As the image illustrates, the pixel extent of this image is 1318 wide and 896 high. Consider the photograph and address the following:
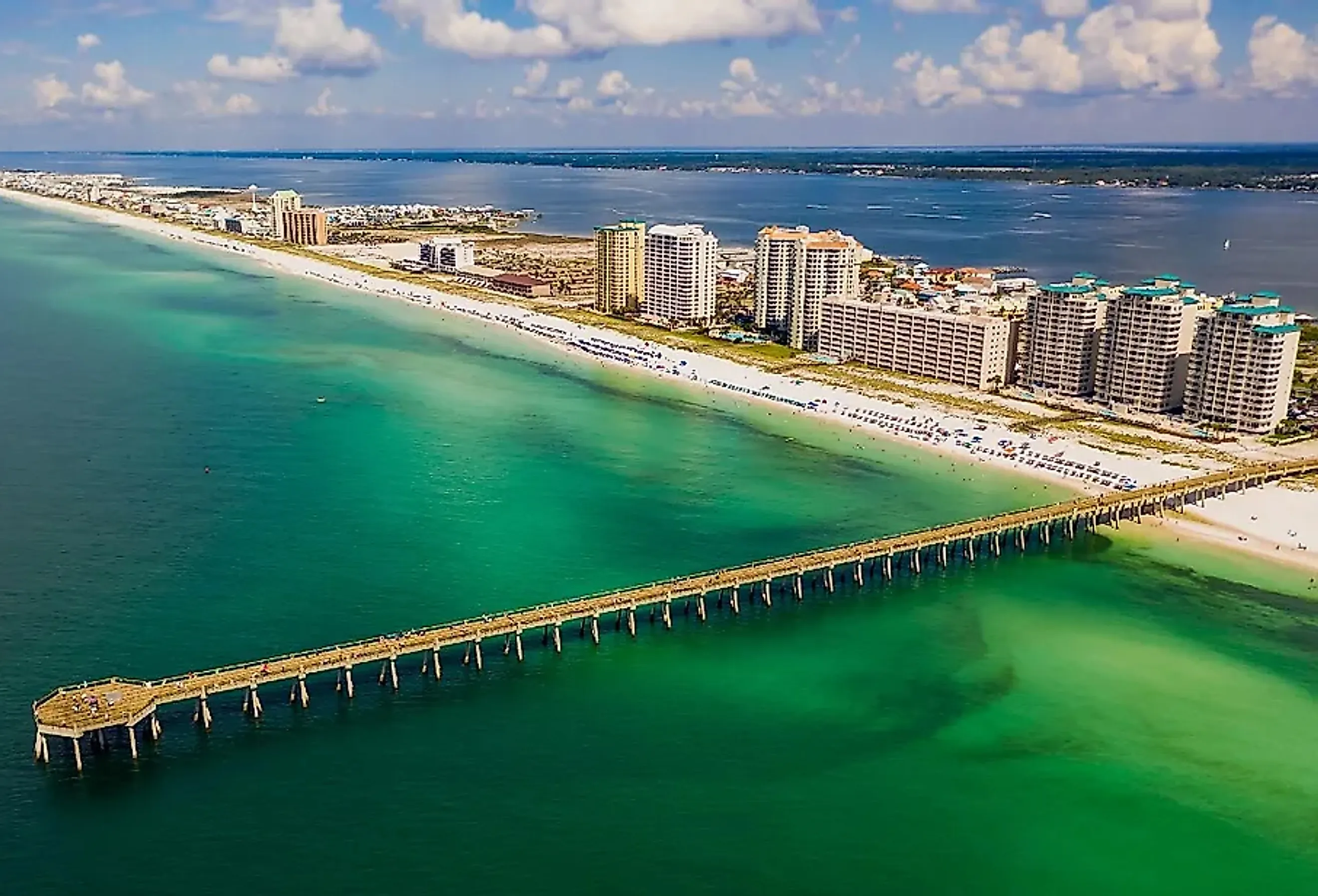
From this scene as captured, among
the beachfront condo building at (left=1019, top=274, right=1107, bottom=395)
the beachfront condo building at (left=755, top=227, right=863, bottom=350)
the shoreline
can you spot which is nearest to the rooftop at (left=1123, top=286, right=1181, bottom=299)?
the beachfront condo building at (left=1019, top=274, right=1107, bottom=395)

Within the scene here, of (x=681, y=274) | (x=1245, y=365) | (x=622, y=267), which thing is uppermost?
(x=622, y=267)

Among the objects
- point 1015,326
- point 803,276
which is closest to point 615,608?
point 1015,326

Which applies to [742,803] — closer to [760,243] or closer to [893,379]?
[893,379]

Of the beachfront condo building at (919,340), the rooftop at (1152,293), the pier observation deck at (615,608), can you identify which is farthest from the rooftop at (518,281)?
the pier observation deck at (615,608)

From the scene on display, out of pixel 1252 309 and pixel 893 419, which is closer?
pixel 1252 309

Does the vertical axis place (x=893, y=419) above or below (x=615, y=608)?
above

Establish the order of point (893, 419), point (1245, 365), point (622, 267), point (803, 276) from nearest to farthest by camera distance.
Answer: point (1245, 365) < point (893, 419) < point (803, 276) < point (622, 267)

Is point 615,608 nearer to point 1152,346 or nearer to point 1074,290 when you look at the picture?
point 1152,346
